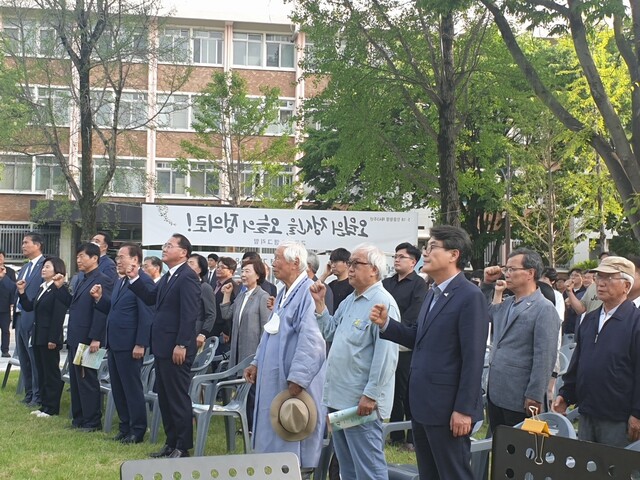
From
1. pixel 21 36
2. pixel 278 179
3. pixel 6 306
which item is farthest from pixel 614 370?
pixel 278 179

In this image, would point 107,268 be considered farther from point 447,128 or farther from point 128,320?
point 447,128

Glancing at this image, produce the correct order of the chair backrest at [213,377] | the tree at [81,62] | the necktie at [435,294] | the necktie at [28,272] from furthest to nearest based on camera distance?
1. the tree at [81,62]
2. the necktie at [28,272]
3. the chair backrest at [213,377]
4. the necktie at [435,294]

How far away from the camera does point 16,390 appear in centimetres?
1235

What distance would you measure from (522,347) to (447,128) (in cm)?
1210

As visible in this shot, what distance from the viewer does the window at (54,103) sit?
59.1 ft

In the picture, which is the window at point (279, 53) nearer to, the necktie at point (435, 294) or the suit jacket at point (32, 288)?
the suit jacket at point (32, 288)

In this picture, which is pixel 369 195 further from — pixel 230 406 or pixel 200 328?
pixel 230 406

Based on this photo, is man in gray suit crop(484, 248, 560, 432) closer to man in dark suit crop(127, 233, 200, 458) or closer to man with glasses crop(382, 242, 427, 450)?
man with glasses crop(382, 242, 427, 450)

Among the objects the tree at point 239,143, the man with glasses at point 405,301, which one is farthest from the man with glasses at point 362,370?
the tree at point 239,143

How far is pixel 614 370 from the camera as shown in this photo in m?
5.24

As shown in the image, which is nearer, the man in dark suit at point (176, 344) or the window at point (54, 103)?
the man in dark suit at point (176, 344)

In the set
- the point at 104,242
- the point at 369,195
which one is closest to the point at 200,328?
the point at 104,242

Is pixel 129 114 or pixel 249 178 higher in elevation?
pixel 129 114

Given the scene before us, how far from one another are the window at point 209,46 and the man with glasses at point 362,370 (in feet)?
115
